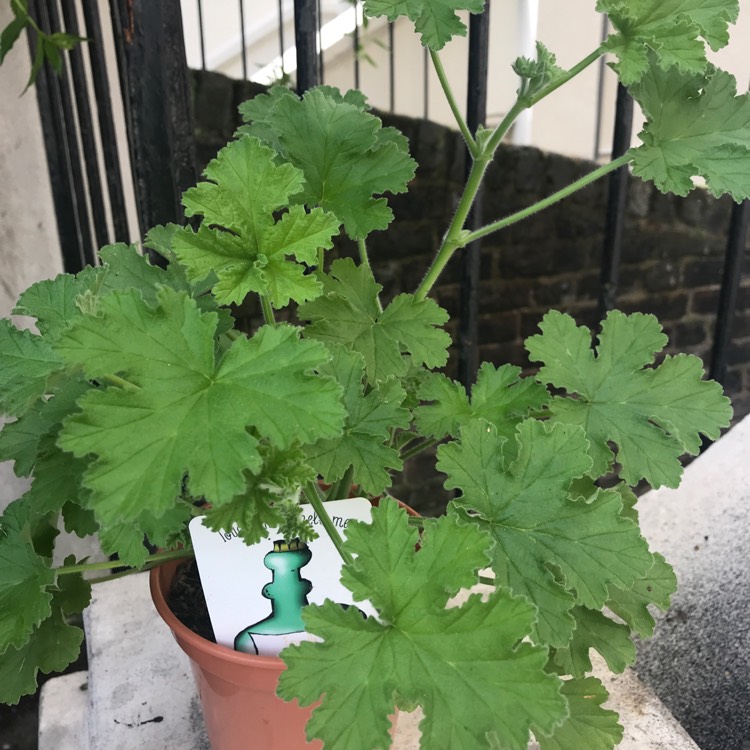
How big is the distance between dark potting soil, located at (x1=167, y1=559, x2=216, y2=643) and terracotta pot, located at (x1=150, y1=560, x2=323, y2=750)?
0.04 meters

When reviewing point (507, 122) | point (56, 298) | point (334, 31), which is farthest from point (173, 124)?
point (334, 31)

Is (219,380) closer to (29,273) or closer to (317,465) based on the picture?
(317,465)

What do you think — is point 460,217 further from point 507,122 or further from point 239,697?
point 239,697

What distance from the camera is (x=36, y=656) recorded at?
747 millimetres

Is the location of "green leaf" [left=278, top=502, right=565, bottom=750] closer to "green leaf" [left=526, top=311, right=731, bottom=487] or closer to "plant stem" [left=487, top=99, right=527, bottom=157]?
"green leaf" [left=526, top=311, right=731, bottom=487]

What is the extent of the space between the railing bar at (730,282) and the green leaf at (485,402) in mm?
438

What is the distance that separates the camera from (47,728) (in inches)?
40.1

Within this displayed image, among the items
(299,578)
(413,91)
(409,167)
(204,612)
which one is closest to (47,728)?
(204,612)

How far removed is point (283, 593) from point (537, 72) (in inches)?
20.6

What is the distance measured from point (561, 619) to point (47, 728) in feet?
2.50

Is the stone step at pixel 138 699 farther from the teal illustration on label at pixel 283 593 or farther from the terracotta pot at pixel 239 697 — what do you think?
the teal illustration on label at pixel 283 593

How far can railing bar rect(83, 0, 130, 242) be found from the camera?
1.30m

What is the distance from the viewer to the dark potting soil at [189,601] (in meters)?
0.78

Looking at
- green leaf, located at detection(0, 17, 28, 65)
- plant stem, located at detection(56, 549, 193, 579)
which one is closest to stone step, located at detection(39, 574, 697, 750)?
plant stem, located at detection(56, 549, 193, 579)
